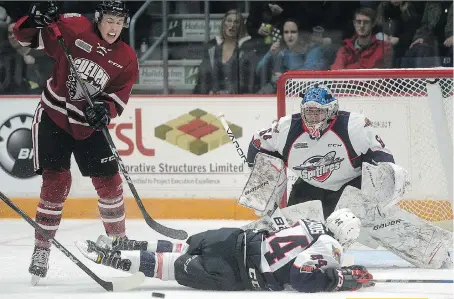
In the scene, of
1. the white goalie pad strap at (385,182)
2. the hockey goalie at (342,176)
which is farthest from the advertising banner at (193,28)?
the white goalie pad strap at (385,182)

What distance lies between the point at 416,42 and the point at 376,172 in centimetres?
229

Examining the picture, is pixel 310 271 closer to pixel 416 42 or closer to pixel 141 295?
pixel 141 295

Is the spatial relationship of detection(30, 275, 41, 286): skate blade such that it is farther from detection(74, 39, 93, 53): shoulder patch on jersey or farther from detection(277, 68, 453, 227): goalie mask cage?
detection(277, 68, 453, 227): goalie mask cage

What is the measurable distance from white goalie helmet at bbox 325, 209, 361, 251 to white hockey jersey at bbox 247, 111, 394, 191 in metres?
0.70

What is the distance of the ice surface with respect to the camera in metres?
4.15

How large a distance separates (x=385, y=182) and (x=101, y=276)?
4.23 ft

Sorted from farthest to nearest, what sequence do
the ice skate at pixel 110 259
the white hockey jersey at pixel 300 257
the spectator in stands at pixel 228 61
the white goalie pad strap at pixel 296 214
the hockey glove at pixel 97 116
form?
the spectator in stands at pixel 228 61 → the white goalie pad strap at pixel 296 214 → the hockey glove at pixel 97 116 → the ice skate at pixel 110 259 → the white hockey jersey at pixel 300 257

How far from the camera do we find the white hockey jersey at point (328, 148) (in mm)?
4883

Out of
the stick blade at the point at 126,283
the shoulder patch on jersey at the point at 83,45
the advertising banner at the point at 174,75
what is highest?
the shoulder patch on jersey at the point at 83,45

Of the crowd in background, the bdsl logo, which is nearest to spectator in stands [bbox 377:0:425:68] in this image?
the crowd in background

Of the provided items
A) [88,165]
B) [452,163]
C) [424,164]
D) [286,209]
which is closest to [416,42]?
[424,164]

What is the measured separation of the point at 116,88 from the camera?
4902 mm

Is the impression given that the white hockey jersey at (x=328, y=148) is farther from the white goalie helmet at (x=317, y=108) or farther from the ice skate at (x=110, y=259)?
the ice skate at (x=110, y=259)

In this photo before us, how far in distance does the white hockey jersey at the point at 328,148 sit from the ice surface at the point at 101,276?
0.47 meters
